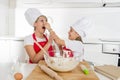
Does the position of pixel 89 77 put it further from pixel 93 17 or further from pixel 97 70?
pixel 93 17

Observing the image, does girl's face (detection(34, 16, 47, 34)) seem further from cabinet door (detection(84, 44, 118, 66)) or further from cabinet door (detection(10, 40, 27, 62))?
cabinet door (detection(84, 44, 118, 66))

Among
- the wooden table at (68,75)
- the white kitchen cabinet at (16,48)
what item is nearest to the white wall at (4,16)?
the white kitchen cabinet at (16,48)

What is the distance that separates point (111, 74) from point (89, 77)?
15 cm

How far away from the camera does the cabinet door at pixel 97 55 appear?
6.17 feet

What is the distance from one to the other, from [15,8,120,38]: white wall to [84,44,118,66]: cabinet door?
1.20ft

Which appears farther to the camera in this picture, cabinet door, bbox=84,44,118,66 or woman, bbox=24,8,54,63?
cabinet door, bbox=84,44,118,66

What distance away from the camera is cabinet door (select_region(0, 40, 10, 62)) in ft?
6.28

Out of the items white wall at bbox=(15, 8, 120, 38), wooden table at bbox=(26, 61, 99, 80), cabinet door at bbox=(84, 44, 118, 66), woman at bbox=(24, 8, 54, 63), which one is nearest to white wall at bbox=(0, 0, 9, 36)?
white wall at bbox=(15, 8, 120, 38)

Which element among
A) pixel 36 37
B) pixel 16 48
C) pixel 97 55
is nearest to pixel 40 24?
pixel 36 37

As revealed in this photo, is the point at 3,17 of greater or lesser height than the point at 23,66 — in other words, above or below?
above

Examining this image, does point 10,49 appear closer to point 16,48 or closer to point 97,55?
point 16,48

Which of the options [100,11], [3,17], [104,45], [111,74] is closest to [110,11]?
[100,11]

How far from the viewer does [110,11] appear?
7.30 ft

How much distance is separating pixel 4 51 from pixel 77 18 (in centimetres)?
98
